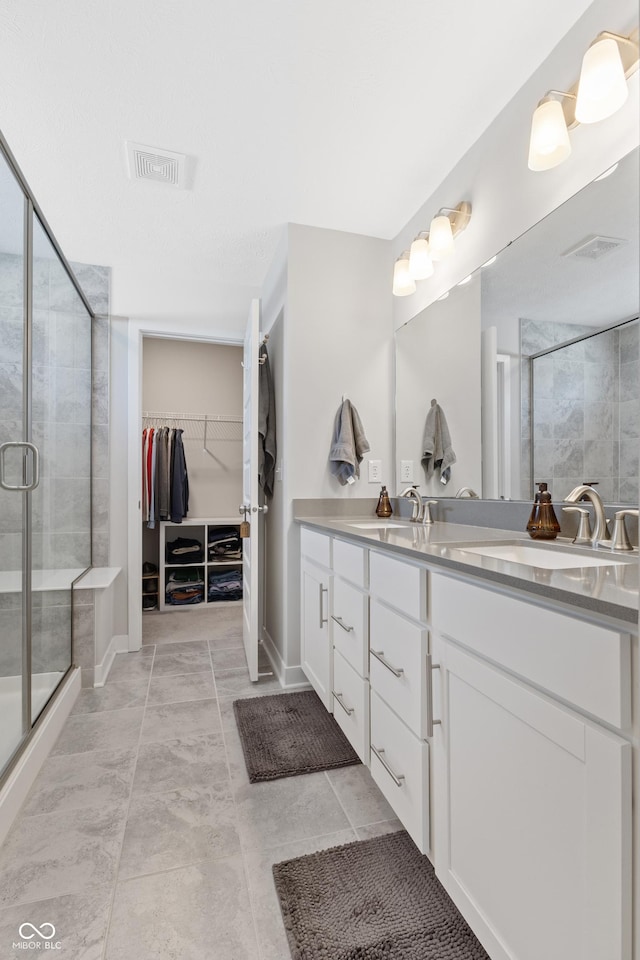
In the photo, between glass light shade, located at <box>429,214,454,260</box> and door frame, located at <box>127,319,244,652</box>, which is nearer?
glass light shade, located at <box>429,214,454,260</box>

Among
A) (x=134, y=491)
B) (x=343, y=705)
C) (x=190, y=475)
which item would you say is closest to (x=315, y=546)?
(x=343, y=705)

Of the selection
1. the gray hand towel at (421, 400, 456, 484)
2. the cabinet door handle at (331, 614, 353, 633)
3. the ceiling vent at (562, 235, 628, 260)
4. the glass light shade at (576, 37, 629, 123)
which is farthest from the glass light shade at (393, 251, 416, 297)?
the cabinet door handle at (331, 614, 353, 633)

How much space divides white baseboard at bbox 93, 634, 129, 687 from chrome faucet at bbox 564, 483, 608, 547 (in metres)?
2.36

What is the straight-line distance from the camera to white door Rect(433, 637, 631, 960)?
0.62 m

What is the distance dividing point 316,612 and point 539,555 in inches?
39.7

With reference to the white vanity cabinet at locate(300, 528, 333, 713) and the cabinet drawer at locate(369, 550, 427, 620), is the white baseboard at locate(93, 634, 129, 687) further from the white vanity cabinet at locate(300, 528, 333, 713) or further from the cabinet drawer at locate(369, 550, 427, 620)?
the cabinet drawer at locate(369, 550, 427, 620)

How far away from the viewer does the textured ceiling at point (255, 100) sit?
137 centimetres

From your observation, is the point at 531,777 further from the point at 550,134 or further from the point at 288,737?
the point at 550,134

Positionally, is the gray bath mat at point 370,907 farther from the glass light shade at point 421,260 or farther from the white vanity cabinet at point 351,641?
the glass light shade at point 421,260

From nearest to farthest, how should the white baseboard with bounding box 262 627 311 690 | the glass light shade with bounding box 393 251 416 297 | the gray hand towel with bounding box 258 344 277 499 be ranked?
1. the glass light shade with bounding box 393 251 416 297
2. the white baseboard with bounding box 262 627 311 690
3. the gray hand towel with bounding box 258 344 277 499

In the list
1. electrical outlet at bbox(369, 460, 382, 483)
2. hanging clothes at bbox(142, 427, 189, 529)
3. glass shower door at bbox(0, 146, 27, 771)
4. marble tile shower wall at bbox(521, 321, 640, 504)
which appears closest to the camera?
marble tile shower wall at bbox(521, 321, 640, 504)

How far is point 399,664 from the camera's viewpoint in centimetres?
123

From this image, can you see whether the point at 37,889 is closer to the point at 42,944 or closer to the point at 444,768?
the point at 42,944

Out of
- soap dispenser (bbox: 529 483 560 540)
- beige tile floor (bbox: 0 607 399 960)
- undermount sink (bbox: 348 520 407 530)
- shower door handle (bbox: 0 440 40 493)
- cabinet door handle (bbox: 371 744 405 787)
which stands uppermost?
shower door handle (bbox: 0 440 40 493)
